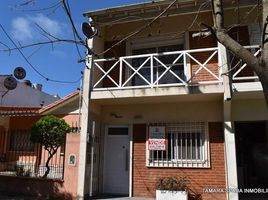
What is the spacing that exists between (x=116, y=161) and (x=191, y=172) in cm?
281

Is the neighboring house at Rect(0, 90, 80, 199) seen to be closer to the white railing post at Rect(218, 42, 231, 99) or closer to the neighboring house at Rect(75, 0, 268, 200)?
the neighboring house at Rect(75, 0, 268, 200)

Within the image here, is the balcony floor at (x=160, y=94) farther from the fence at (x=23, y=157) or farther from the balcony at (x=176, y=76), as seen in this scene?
the fence at (x=23, y=157)

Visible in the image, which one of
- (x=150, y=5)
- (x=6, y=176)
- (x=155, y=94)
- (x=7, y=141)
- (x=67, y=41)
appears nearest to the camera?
(x=67, y=41)

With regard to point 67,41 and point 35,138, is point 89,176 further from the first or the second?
point 67,41

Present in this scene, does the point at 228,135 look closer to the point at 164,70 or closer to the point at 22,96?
the point at 164,70

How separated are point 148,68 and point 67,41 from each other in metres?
6.26

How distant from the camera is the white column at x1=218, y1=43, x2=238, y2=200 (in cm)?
892

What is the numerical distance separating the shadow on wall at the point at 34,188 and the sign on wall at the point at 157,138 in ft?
10.8

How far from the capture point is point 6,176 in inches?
435

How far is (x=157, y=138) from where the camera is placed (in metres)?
10.5

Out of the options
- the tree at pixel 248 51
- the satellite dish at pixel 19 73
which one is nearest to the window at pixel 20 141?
the satellite dish at pixel 19 73

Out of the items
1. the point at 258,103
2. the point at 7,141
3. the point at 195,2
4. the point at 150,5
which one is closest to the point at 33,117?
the point at 7,141

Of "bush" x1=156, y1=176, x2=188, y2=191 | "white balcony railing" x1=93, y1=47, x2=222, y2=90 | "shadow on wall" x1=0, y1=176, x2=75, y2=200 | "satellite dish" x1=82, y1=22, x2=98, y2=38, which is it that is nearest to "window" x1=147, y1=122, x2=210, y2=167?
"bush" x1=156, y1=176, x2=188, y2=191

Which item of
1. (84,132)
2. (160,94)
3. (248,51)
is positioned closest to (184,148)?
(160,94)
